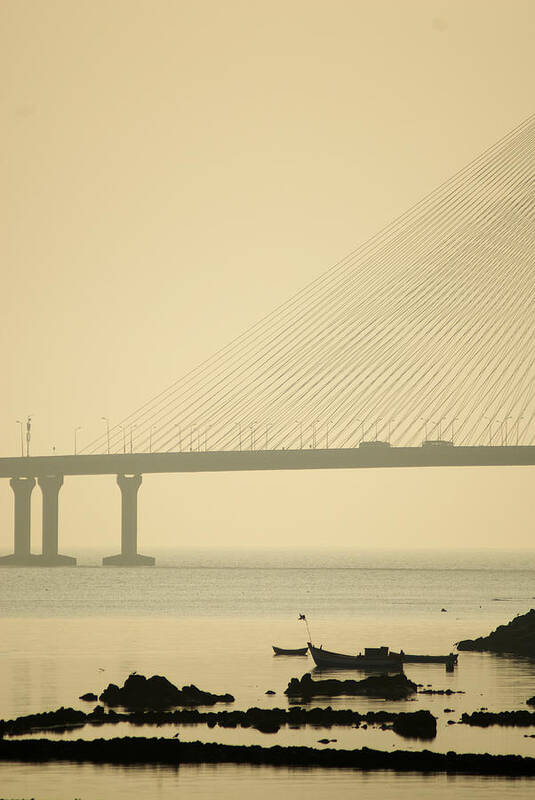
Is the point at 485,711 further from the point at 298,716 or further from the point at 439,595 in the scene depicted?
the point at 439,595

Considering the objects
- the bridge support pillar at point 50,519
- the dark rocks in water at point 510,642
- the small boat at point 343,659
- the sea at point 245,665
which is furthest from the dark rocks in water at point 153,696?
the bridge support pillar at point 50,519

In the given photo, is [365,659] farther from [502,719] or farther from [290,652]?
[502,719]

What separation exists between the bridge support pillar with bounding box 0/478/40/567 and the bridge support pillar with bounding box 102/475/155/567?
27.1 feet

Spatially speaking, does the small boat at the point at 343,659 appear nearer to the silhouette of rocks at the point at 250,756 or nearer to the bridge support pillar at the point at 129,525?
the silhouette of rocks at the point at 250,756

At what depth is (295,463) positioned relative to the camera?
114 m

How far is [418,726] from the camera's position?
34438 mm

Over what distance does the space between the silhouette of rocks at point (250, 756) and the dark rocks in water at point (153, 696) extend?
624cm

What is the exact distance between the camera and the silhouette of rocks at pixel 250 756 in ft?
101

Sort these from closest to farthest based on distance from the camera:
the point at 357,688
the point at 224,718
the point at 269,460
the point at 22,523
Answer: the point at 224,718 → the point at 357,688 → the point at 269,460 → the point at 22,523

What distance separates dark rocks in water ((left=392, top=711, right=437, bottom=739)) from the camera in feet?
112

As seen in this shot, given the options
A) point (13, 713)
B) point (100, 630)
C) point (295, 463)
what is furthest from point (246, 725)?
point (295, 463)

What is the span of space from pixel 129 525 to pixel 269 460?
92.1 ft

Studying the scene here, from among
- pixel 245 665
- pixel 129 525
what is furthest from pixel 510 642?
pixel 129 525

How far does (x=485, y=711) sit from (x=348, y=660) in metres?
11.6
